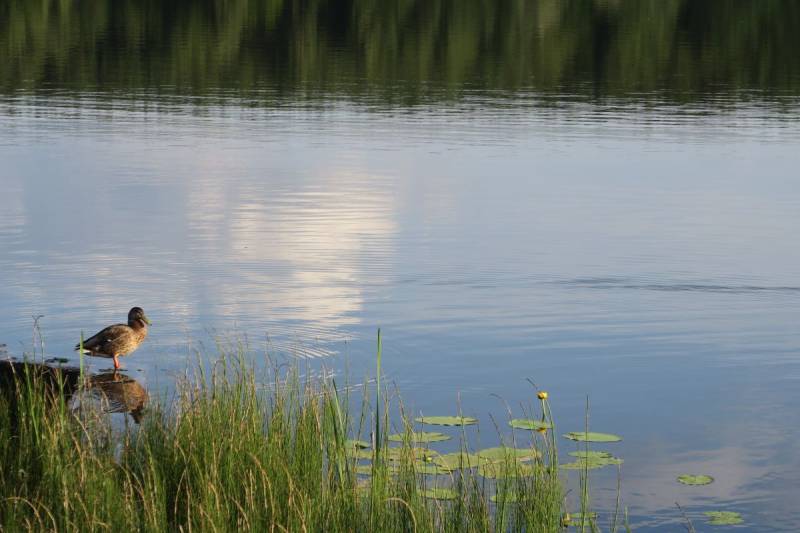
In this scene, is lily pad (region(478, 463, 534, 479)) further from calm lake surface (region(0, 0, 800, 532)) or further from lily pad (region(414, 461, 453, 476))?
calm lake surface (region(0, 0, 800, 532))

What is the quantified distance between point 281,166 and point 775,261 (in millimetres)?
12283

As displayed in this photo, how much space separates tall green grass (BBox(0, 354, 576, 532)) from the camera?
906cm

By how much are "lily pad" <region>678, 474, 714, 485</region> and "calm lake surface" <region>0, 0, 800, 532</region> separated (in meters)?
0.09

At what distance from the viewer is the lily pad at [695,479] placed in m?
11.7

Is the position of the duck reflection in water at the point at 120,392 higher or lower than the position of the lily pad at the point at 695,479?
higher

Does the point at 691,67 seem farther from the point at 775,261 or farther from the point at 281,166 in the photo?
the point at 775,261

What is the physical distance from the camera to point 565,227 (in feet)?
79.6

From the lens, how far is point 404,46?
3226 inches

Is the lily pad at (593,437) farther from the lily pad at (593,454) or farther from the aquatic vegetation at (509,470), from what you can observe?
the aquatic vegetation at (509,470)

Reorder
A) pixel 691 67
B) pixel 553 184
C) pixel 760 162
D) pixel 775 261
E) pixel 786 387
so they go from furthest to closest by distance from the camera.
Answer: pixel 691 67
pixel 760 162
pixel 553 184
pixel 775 261
pixel 786 387

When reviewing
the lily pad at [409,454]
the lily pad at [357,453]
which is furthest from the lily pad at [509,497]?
the lily pad at [357,453]

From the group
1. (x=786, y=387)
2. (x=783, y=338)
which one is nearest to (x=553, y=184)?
(x=783, y=338)

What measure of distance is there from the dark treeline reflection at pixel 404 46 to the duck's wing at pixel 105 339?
37.1 metres

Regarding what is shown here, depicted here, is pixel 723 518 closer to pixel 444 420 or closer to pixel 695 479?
pixel 695 479
